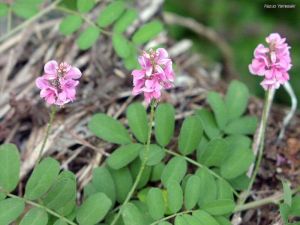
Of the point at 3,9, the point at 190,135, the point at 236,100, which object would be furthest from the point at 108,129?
the point at 3,9

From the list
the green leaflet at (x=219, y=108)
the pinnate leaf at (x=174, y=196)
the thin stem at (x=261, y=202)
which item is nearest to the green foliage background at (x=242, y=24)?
the green leaflet at (x=219, y=108)

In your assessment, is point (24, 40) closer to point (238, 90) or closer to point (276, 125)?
point (238, 90)

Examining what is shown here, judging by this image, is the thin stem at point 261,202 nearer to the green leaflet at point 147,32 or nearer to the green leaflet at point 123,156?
the green leaflet at point 123,156

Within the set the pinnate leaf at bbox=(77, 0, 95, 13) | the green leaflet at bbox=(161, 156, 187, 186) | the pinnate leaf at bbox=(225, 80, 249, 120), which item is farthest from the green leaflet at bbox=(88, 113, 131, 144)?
the pinnate leaf at bbox=(77, 0, 95, 13)

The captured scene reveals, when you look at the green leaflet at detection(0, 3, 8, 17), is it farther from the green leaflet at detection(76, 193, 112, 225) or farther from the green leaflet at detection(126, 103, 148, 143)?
the green leaflet at detection(76, 193, 112, 225)

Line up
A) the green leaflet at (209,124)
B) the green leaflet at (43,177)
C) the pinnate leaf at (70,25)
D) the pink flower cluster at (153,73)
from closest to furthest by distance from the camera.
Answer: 1. the pink flower cluster at (153,73)
2. the green leaflet at (43,177)
3. the green leaflet at (209,124)
4. the pinnate leaf at (70,25)

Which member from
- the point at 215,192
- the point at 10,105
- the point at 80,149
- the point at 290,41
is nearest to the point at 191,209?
the point at 215,192
